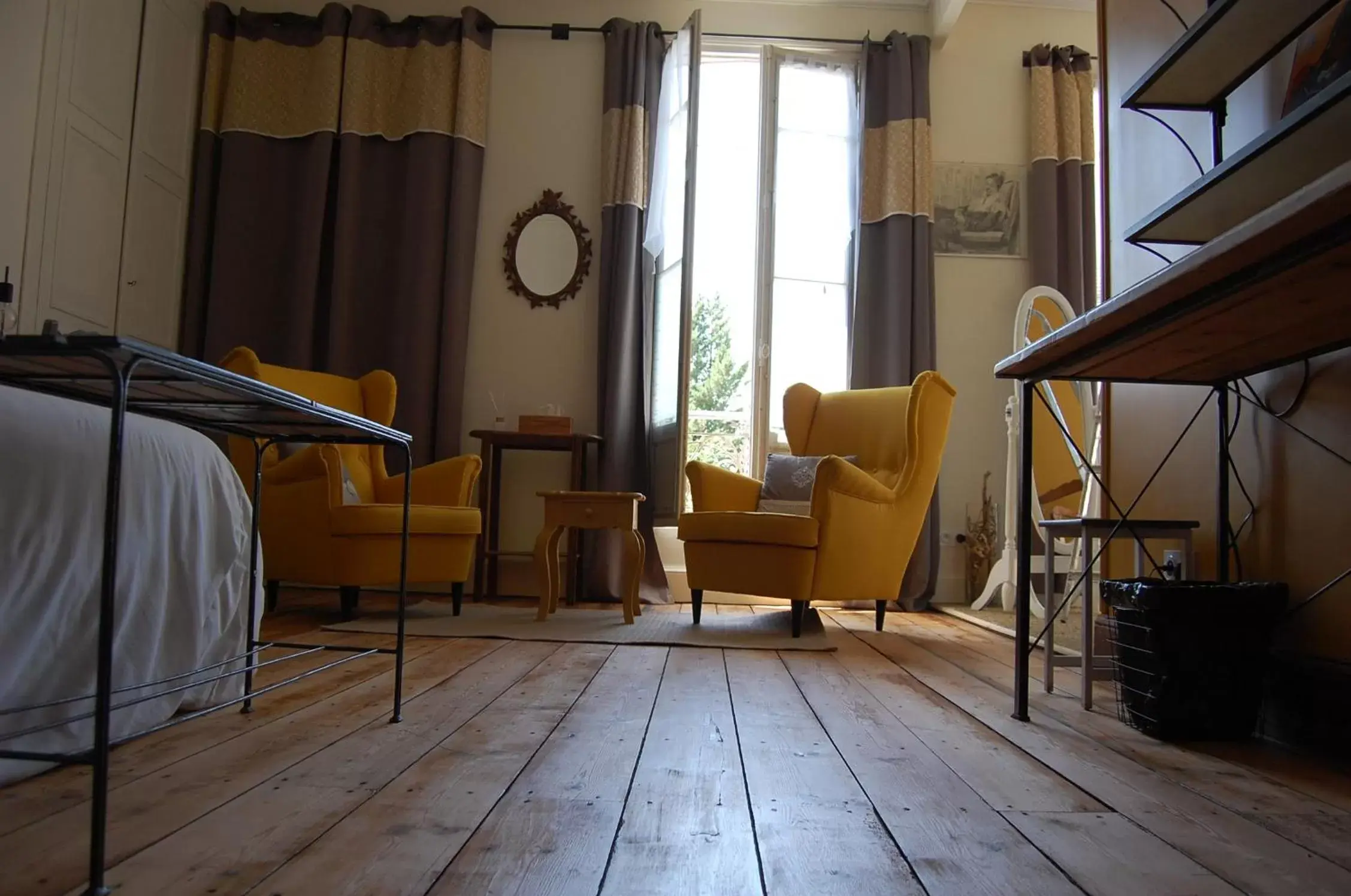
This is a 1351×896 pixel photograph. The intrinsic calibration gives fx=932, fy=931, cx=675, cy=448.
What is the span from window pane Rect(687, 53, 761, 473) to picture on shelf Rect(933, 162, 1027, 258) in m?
0.95

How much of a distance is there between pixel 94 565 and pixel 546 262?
348cm

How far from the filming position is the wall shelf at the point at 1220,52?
1843 mm

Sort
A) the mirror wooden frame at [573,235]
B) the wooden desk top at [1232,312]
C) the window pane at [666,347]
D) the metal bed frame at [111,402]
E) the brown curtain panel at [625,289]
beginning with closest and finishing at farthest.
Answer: the metal bed frame at [111,402]
the wooden desk top at [1232,312]
the window pane at [666,347]
the brown curtain panel at [625,289]
the mirror wooden frame at [573,235]

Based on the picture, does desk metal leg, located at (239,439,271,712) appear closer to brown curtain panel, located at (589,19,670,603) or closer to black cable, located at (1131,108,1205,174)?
black cable, located at (1131,108,1205,174)

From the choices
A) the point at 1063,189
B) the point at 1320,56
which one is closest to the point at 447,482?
the point at 1320,56

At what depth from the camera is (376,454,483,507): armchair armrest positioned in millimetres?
3799

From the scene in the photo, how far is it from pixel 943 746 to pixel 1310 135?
1277 millimetres

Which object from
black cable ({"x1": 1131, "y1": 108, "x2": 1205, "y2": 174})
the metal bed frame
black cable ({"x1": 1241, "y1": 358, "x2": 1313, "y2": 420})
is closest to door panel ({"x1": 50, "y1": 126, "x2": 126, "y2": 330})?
the metal bed frame

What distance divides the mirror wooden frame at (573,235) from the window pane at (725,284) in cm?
59

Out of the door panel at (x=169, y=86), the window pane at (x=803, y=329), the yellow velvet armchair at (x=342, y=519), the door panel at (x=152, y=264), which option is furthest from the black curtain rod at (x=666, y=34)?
the yellow velvet armchair at (x=342, y=519)


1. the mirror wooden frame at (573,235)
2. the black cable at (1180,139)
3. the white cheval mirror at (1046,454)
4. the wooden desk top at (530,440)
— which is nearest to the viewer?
the black cable at (1180,139)

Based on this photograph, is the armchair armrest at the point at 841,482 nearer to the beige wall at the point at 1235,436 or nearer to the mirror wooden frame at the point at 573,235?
the beige wall at the point at 1235,436

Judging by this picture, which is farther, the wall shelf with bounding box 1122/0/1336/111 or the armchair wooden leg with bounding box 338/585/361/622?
the armchair wooden leg with bounding box 338/585/361/622

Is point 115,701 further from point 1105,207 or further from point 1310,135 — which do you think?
point 1105,207
